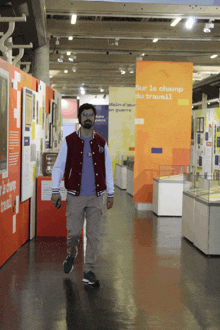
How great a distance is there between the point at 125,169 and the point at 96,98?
13574 mm

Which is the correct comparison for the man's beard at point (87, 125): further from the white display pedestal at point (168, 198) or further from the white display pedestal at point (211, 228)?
the white display pedestal at point (168, 198)

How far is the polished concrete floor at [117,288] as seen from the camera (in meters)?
Result: 3.48

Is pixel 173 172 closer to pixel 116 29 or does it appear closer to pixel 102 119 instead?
pixel 116 29

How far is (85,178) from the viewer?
429 centimetres

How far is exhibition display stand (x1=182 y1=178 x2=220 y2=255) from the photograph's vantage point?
5.66m

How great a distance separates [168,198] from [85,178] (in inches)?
183

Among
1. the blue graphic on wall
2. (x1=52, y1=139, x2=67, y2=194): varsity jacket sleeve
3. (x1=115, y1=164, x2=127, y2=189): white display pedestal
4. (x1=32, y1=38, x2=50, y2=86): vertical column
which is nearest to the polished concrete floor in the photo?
(x1=52, y1=139, x2=67, y2=194): varsity jacket sleeve

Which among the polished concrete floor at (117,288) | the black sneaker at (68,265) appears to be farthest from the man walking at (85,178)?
the polished concrete floor at (117,288)

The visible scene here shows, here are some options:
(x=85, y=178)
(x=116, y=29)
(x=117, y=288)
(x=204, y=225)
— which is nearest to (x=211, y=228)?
(x=204, y=225)

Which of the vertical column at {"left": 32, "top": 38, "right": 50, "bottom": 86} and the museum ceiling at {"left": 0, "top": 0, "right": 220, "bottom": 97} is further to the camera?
the vertical column at {"left": 32, "top": 38, "right": 50, "bottom": 86}

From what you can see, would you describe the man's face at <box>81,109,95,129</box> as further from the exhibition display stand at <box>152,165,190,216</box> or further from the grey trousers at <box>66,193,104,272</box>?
the exhibition display stand at <box>152,165,190,216</box>

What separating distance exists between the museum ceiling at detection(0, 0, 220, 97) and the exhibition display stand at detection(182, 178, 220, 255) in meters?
3.39

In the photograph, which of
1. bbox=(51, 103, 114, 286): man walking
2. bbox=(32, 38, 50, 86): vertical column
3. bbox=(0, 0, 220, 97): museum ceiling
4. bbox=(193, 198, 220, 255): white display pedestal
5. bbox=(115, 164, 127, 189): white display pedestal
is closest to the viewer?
bbox=(51, 103, 114, 286): man walking

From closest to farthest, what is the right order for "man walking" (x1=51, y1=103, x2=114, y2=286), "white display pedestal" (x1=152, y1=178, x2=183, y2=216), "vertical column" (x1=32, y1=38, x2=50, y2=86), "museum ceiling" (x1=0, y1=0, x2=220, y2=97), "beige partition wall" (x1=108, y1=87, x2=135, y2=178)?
1. "man walking" (x1=51, y1=103, x2=114, y2=286)
2. "museum ceiling" (x1=0, y1=0, x2=220, y2=97)
3. "white display pedestal" (x1=152, y1=178, x2=183, y2=216)
4. "vertical column" (x1=32, y1=38, x2=50, y2=86)
5. "beige partition wall" (x1=108, y1=87, x2=135, y2=178)
